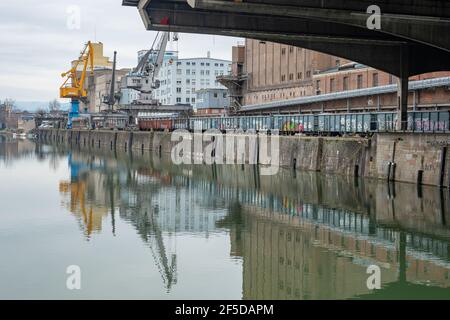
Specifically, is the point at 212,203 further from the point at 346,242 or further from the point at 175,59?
the point at 175,59

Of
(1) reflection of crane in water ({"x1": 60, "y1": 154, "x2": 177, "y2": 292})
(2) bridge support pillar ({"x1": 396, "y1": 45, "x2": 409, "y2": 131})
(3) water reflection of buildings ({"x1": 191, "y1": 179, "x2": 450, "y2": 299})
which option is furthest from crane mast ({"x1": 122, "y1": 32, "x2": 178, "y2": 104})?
(3) water reflection of buildings ({"x1": 191, "y1": 179, "x2": 450, "y2": 299})

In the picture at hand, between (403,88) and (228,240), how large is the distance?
85.8 ft

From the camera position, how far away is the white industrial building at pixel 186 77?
184 meters

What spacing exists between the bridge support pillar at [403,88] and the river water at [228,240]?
5453 mm

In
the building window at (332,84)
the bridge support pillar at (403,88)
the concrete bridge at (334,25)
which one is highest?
the building window at (332,84)

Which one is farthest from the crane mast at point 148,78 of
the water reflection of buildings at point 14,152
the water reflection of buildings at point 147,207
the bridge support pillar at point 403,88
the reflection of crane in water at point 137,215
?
the bridge support pillar at point 403,88

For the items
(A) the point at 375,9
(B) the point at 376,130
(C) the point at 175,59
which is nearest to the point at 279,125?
(B) the point at 376,130

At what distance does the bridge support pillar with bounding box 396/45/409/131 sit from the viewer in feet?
168

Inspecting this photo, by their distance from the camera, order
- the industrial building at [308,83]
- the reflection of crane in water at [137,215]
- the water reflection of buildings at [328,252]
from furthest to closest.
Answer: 1. the industrial building at [308,83]
2. the reflection of crane in water at [137,215]
3. the water reflection of buildings at [328,252]

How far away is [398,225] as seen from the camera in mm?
36594

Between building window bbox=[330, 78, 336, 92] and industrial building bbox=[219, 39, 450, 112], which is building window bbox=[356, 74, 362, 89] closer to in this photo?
industrial building bbox=[219, 39, 450, 112]

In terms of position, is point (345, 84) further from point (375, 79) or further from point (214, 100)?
point (214, 100)

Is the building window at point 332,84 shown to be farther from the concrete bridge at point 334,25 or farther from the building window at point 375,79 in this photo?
the concrete bridge at point 334,25
